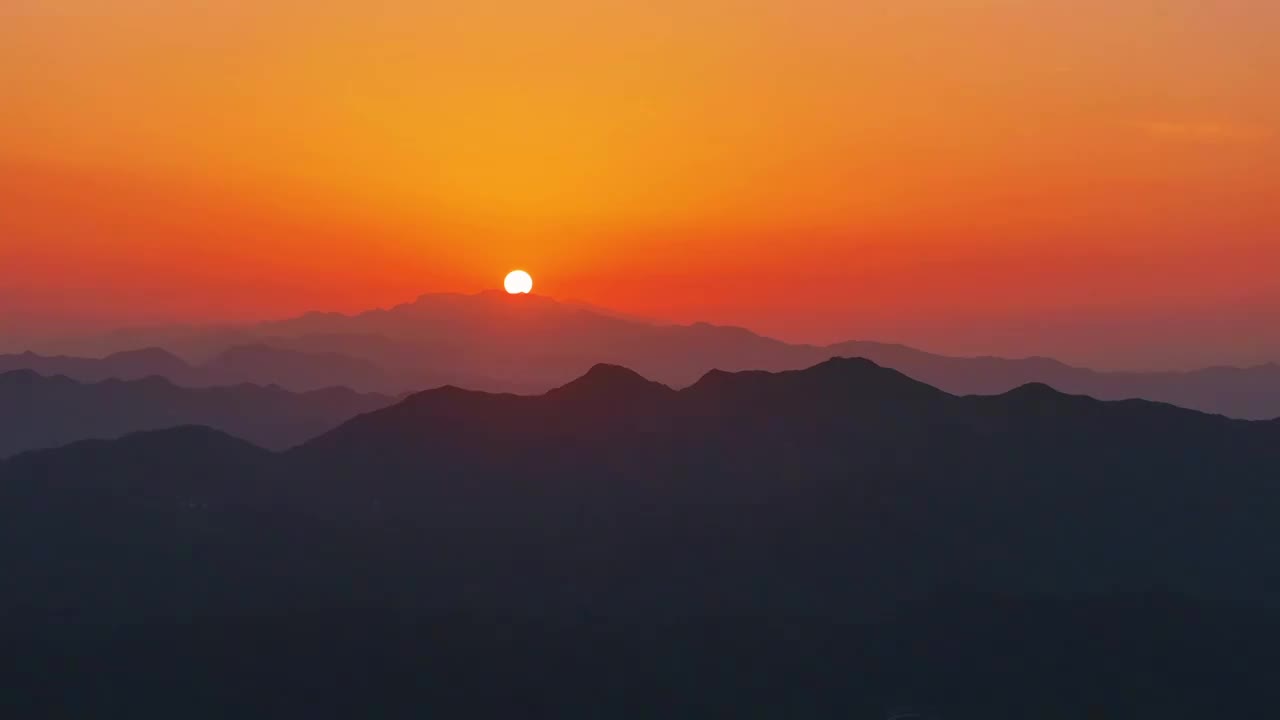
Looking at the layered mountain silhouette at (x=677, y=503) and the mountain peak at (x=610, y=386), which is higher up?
the mountain peak at (x=610, y=386)

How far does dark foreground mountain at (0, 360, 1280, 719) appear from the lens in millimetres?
87500

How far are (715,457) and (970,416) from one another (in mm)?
29426

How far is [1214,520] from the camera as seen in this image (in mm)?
114000

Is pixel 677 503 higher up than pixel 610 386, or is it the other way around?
pixel 610 386

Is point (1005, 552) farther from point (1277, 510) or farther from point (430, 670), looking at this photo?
point (430, 670)

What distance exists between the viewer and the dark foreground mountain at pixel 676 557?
87500mm

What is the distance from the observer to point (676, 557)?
106m

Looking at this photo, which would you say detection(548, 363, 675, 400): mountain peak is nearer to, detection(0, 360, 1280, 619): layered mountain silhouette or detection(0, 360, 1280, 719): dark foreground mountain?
detection(0, 360, 1280, 619): layered mountain silhouette

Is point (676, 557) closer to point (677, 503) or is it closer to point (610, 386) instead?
point (677, 503)

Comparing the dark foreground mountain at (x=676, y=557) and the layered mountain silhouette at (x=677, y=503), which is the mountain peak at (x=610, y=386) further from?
the dark foreground mountain at (x=676, y=557)

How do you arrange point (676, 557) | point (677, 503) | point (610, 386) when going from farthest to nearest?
point (610, 386) → point (677, 503) → point (676, 557)

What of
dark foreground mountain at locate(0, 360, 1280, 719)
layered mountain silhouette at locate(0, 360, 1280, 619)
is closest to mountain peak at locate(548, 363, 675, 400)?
layered mountain silhouette at locate(0, 360, 1280, 619)

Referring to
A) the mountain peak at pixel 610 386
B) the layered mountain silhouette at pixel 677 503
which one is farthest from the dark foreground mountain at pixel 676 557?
the mountain peak at pixel 610 386

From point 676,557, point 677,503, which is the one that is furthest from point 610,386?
point 676,557
